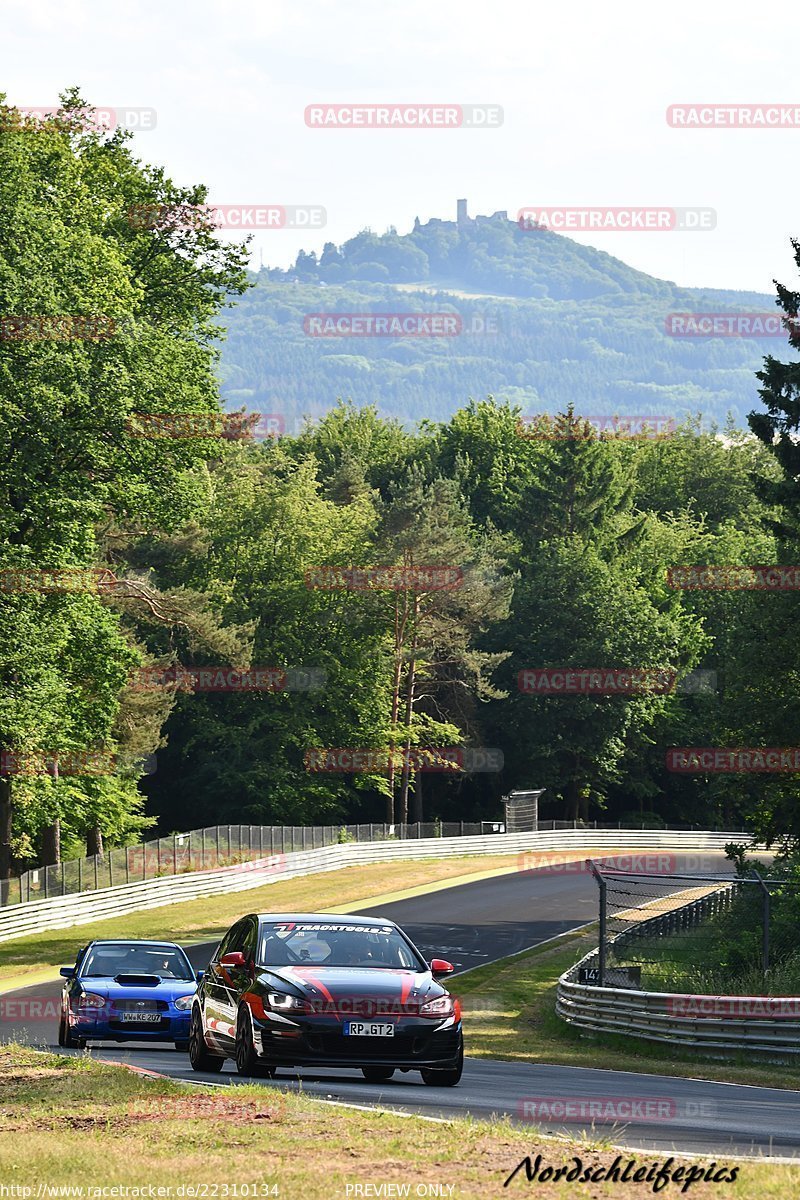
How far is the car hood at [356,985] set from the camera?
15.0m

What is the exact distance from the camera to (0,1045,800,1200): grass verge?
9.38 m

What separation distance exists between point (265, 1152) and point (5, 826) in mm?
36215

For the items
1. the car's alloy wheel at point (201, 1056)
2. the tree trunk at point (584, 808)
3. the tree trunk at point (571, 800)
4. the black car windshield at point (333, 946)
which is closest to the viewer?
the black car windshield at point (333, 946)

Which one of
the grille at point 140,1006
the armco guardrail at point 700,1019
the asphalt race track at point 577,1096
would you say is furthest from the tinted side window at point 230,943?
the armco guardrail at point 700,1019

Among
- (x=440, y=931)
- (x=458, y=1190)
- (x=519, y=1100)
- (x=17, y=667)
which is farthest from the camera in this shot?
(x=440, y=931)

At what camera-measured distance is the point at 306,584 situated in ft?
286

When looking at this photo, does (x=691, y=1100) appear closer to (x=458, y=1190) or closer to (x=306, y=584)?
(x=458, y=1190)

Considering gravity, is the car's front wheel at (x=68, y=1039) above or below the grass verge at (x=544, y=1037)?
above

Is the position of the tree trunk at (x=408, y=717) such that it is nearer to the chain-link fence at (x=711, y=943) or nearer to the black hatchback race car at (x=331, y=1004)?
the chain-link fence at (x=711, y=943)

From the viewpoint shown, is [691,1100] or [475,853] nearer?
[691,1100]

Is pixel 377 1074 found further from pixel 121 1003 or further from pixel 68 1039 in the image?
pixel 68 1039

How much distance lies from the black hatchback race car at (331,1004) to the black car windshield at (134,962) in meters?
5.46

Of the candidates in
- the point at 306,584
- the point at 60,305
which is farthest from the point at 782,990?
the point at 306,584

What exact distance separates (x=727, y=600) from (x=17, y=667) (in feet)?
200
